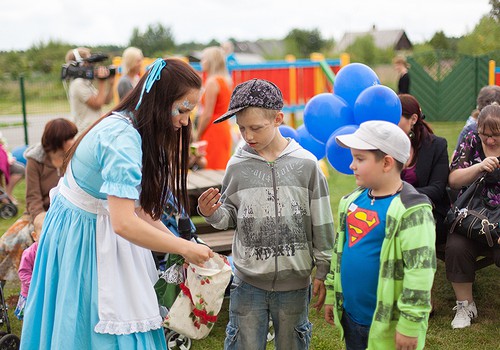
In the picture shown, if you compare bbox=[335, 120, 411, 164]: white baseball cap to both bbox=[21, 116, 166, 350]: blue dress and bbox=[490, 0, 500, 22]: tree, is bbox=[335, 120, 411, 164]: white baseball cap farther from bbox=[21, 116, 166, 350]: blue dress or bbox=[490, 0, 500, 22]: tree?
bbox=[490, 0, 500, 22]: tree

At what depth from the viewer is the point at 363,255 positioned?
2.69 m

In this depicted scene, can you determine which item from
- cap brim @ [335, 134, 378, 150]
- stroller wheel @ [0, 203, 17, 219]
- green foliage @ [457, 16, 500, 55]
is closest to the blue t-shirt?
cap brim @ [335, 134, 378, 150]

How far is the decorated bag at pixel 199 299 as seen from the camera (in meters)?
2.64

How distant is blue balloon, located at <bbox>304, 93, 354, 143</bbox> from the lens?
4.75 m

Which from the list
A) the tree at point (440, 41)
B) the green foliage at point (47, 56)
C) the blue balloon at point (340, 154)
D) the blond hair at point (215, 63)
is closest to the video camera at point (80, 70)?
the blond hair at point (215, 63)

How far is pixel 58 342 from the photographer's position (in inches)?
100

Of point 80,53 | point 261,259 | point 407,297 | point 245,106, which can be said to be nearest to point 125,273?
point 261,259

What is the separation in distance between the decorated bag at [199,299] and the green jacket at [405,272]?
663mm

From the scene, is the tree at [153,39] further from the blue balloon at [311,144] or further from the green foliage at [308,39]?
the blue balloon at [311,144]

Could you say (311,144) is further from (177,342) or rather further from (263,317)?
(263,317)

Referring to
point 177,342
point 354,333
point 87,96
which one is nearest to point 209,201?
point 354,333

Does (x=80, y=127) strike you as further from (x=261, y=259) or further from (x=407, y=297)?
(x=407, y=297)

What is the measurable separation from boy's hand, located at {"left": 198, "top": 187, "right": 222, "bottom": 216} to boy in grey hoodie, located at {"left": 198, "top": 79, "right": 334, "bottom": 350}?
0.01 metres

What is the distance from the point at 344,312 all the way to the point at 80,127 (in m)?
5.06
